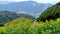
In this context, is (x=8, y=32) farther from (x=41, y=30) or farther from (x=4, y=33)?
(x=41, y=30)

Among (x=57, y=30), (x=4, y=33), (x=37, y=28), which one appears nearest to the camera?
(x=57, y=30)

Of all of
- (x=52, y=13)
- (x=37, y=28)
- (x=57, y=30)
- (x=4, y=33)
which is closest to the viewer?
(x=57, y=30)

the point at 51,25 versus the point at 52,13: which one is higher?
the point at 51,25

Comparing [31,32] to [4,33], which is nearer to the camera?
[31,32]

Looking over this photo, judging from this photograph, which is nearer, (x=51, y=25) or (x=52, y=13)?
(x=51, y=25)

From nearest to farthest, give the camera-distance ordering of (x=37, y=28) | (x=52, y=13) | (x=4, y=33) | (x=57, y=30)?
(x=57, y=30) < (x=37, y=28) < (x=4, y=33) < (x=52, y=13)

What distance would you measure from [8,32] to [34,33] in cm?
156

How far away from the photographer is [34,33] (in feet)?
35.6

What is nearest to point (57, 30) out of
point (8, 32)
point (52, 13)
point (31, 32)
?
point (31, 32)

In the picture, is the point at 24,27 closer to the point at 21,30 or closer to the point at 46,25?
the point at 21,30

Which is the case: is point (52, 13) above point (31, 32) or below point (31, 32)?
below

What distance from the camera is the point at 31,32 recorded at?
11.0m

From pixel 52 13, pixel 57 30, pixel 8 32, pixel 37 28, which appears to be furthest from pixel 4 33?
pixel 52 13

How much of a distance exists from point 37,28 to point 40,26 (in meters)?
0.20
